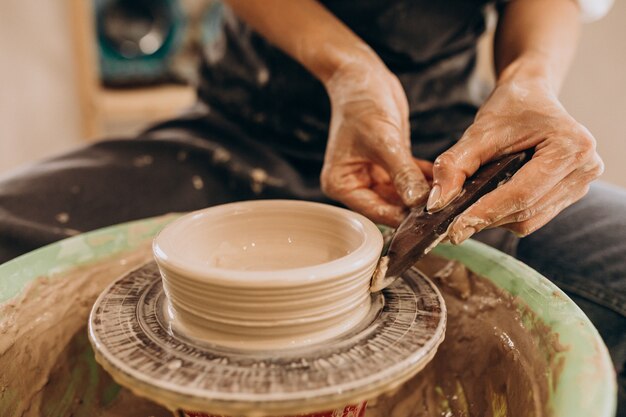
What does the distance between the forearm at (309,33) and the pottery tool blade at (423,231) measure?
333 mm

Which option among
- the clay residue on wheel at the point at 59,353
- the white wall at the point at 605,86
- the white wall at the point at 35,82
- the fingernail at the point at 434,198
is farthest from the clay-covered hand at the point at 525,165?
the white wall at the point at 35,82

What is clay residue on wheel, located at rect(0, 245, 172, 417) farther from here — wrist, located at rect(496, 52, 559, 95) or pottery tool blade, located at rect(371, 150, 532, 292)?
wrist, located at rect(496, 52, 559, 95)

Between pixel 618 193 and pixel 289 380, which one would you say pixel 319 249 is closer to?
pixel 289 380

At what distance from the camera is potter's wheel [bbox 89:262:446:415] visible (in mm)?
589

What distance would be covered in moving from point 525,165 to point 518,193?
48 mm

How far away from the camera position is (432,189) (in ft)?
2.50

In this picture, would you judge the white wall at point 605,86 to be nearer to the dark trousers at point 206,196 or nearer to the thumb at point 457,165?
the dark trousers at point 206,196

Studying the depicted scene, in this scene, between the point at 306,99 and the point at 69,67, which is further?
the point at 69,67

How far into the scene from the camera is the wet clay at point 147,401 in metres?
0.80

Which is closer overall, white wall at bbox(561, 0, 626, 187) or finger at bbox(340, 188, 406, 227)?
finger at bbox(340, 188, 406, 227)

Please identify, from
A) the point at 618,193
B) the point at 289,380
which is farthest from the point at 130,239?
the point at 618,193

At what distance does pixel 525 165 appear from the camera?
78 cm

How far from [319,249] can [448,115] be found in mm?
623

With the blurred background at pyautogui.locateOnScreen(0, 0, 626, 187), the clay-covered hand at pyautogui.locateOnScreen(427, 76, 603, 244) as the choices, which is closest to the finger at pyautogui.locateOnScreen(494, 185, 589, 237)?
the clay-covered hand at pyautogui.locateOnScreen(427, 76, 603, 244)
